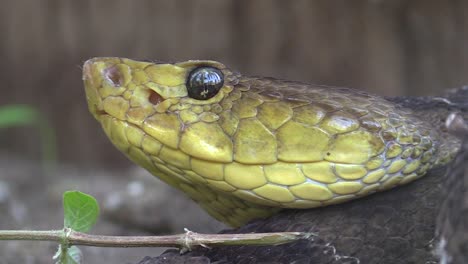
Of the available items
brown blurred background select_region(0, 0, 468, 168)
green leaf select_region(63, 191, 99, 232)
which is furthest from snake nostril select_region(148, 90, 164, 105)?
brown blurred background select_region(0, 0, 468, 168)

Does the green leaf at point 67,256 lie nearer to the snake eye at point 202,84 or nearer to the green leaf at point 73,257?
the green leaf at point 73,257

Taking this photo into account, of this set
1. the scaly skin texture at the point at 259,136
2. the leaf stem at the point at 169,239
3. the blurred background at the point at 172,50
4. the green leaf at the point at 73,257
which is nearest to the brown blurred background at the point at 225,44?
the blurred background at the point at 172,50

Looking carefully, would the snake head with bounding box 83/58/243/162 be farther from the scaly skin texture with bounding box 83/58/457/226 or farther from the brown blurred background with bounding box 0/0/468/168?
the brown blurred background with bounding box 0/0/468/168

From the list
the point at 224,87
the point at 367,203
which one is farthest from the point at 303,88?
the point at 367,203

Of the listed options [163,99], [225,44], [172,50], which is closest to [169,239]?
[163,99]

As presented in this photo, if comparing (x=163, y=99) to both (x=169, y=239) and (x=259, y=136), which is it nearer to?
(x=259, y=136)

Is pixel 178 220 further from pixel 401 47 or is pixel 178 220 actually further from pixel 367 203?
pixel 367 203

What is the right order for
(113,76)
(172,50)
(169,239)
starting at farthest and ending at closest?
(172,50) → (113,76) → (169,239)

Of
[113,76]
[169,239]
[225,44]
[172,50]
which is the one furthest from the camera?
[172,50]
